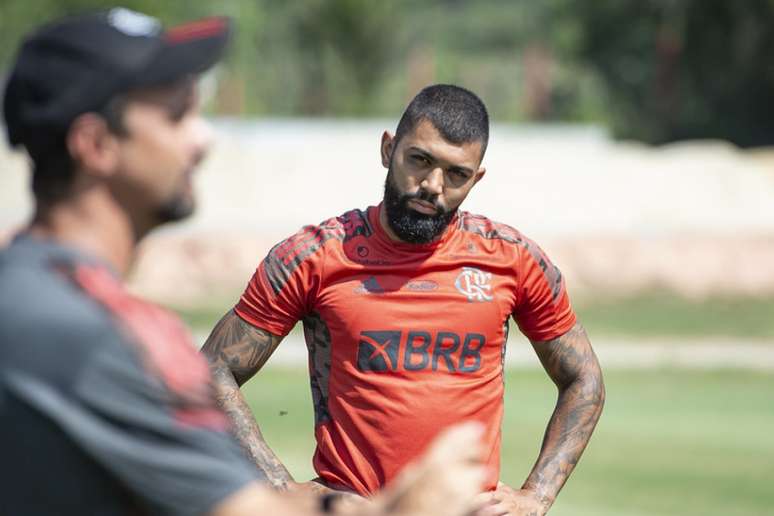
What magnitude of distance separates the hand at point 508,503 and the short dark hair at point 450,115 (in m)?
1.29

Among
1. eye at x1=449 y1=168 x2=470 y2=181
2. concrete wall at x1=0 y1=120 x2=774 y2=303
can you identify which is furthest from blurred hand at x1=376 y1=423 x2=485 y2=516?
concrete wall at x1=0 y1=120 x2=774 y2=303

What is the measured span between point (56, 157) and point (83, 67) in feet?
0.64

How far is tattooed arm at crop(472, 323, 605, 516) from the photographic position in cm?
602

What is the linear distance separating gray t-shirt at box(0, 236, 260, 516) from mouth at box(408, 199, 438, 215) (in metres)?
2.86

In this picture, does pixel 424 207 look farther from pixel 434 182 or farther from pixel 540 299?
pixel 540 299

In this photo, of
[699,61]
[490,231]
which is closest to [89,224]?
[490,231]

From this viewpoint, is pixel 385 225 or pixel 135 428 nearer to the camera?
pixel 135 428

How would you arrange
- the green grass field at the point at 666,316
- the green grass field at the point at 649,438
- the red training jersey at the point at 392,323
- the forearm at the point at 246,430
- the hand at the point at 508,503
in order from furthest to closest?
the green grass field at the point at 666,316 → the green grass field at the point at 649,438 → the forearm at the point at 246,430 → the red training jersey at the point at 392,323 → the hand at the point at 508,503

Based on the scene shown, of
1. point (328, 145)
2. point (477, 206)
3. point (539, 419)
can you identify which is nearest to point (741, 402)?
point (539, 419)

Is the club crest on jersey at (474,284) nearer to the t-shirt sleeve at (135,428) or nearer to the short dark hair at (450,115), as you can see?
the short dark hair at (450,115)

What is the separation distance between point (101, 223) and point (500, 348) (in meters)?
2.95

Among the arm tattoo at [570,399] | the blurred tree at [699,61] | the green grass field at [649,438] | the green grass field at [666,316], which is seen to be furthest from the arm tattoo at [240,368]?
the blurred tree at [699,61]

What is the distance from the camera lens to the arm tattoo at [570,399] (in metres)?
6.05

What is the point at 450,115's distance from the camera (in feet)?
19.1
